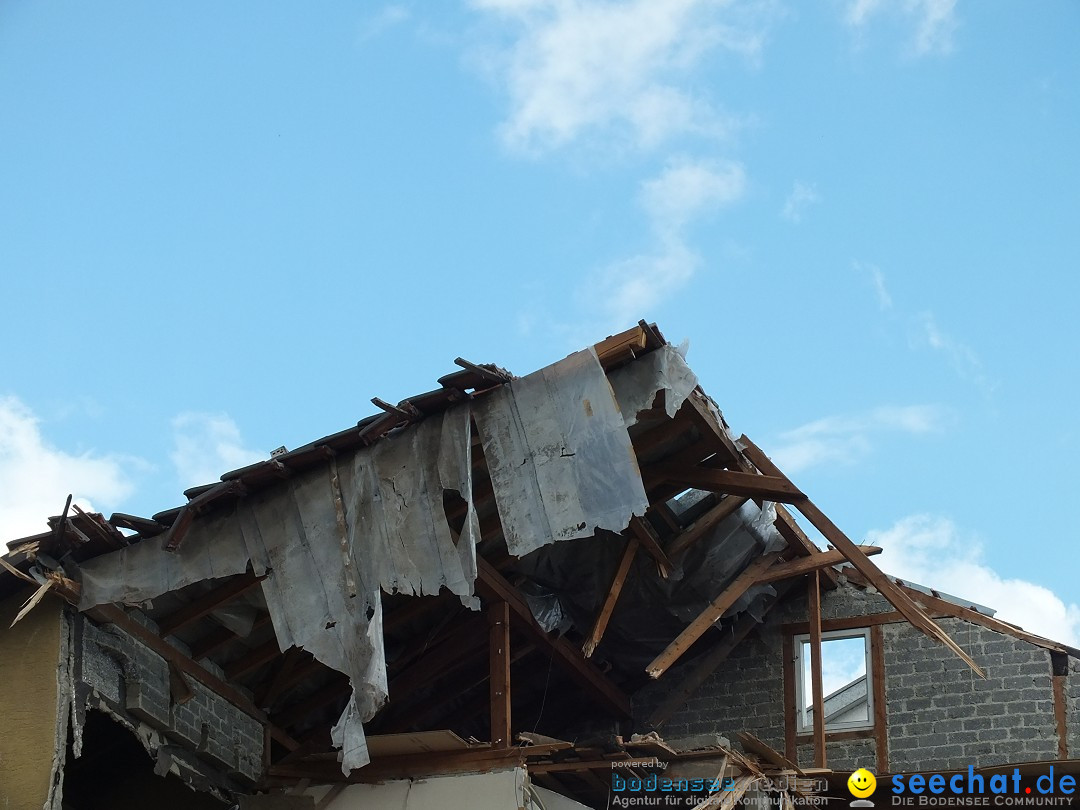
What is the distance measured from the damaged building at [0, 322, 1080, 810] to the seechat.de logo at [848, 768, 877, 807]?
30 cm

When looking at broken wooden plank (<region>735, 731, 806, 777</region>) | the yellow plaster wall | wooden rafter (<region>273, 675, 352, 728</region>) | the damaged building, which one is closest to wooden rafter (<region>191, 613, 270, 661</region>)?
the damaged building

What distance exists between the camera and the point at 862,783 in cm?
1381

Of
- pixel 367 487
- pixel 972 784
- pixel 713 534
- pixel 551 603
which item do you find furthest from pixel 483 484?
pixel 972 784

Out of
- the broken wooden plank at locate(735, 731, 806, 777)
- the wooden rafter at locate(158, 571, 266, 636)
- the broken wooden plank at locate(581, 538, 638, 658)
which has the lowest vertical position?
the broken wooden plank at locate(735, 731, 806, 777)

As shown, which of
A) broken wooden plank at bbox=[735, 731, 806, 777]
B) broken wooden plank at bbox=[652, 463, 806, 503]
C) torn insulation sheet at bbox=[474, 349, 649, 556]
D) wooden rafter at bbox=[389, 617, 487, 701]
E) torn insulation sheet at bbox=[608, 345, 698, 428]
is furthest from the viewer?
wooden rafter at bbox=[389, 617, 487, 701]

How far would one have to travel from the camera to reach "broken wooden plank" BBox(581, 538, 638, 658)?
43.8 ft

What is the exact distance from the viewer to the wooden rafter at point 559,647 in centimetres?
1327

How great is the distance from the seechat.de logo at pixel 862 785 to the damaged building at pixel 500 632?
0.30m

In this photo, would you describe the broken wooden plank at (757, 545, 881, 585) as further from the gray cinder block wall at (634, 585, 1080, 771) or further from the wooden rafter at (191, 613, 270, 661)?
the wooden rafter at (191, 613, 270, 661)

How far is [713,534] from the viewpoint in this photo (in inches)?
590

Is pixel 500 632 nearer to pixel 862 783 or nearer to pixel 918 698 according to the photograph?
pixel 862 783

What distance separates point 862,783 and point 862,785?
0.12ft

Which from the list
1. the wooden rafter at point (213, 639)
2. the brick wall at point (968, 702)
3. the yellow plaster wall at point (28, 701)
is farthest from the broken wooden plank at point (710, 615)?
the yellow plaster wall at point (28, 701)

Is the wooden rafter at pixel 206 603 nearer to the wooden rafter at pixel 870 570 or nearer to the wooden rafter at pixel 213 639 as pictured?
the wooden rafter at pixel 213 639
